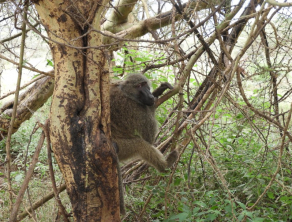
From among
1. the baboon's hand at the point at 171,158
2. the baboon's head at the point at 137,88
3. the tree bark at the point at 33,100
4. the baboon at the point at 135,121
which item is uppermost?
the tree bark at the point at 33,100

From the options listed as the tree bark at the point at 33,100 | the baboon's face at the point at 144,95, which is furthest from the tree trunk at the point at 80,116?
the tree bark at the point at 33,100

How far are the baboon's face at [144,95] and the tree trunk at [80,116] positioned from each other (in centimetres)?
115

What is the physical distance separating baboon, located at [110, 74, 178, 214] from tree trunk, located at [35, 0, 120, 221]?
102 cm

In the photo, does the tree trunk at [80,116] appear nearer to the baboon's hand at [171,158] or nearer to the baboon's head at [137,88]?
the baboon's head at [137,88]

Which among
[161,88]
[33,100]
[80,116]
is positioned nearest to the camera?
[80,116]

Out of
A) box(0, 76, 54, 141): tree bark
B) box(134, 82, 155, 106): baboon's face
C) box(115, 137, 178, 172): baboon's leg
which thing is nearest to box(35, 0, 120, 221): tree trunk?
box(115, 137, 178, 172): baboon's leg

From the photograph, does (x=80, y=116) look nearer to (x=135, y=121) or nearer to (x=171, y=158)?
(x=135, y=121)

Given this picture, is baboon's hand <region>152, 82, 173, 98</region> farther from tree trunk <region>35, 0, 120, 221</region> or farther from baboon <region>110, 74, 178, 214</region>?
tree trunk <region>35, 0, 120, 221</region>

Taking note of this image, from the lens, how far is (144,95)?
350cm

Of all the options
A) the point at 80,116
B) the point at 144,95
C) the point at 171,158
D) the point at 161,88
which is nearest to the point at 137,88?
the point at 144,95

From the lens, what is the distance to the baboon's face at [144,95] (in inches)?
137

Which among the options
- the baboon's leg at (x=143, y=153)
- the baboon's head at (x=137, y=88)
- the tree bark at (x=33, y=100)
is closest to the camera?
the baboon's leg at (x=143, y=153)

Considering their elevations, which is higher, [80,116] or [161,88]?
[161,88]

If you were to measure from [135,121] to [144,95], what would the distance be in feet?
1.00
